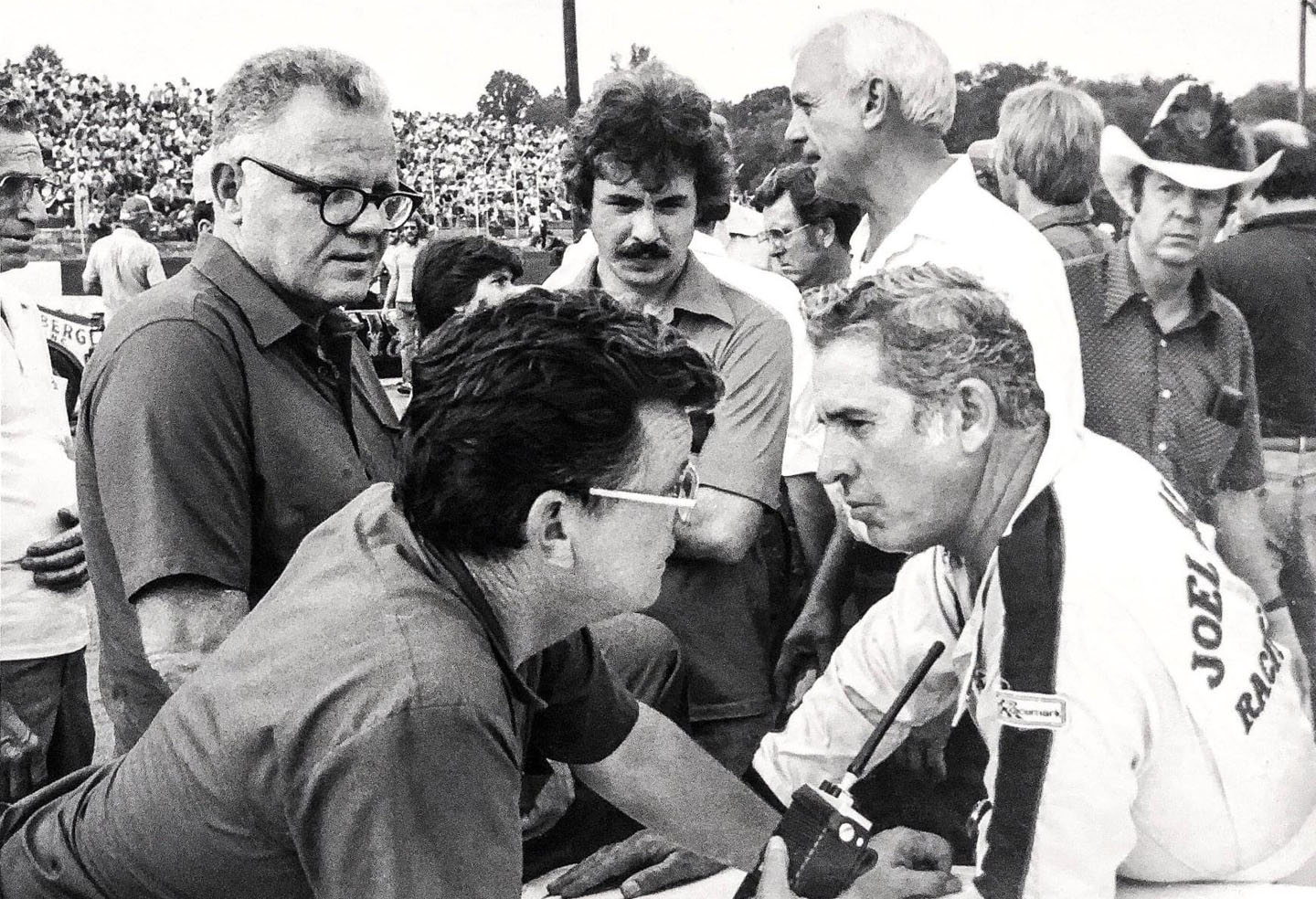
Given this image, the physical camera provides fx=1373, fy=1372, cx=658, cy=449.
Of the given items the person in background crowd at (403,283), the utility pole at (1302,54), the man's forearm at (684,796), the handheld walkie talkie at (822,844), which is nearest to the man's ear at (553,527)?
the man's forearm at (684,796)

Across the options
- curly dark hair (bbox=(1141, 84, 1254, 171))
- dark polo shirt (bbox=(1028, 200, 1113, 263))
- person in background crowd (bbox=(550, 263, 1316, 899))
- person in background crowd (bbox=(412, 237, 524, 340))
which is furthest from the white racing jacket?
person in background crowd (bbox=(412, 237, 524, 340))

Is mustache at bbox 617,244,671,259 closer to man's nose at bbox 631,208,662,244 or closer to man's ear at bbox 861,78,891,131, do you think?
man's nose at bbox 631,208,662,244

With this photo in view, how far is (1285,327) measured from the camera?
5.94ft

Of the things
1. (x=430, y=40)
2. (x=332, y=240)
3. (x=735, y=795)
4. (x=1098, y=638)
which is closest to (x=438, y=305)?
(x=430, y=40)

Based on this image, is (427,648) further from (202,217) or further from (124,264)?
(124,264)

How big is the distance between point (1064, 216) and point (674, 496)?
2.52ft

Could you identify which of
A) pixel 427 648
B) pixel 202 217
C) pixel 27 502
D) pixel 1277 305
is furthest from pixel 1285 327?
pixel 27 502

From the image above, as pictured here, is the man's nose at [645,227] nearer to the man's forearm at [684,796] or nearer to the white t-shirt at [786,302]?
the white t-shirt at [786,302]

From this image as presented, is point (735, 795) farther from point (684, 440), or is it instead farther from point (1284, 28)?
point (1284, 28)

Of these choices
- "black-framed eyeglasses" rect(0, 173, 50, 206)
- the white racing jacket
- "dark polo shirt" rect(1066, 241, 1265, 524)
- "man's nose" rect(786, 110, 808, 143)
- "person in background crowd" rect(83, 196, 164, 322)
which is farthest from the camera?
"person in background crowd" rect(83, 196, 164, 322)

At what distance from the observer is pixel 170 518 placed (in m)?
1.77

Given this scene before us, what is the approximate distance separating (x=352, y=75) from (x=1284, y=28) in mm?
1302

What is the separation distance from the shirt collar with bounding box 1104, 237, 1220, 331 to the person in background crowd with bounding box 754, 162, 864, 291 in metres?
0.43

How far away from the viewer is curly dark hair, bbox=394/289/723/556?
4.51 ft
